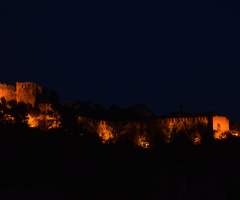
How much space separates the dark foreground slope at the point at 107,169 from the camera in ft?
132

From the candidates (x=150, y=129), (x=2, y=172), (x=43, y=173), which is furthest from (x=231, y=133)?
(x=2, y=172)

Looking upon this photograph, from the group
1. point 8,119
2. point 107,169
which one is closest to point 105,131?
point 107,169

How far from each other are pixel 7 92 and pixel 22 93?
63.8 inches

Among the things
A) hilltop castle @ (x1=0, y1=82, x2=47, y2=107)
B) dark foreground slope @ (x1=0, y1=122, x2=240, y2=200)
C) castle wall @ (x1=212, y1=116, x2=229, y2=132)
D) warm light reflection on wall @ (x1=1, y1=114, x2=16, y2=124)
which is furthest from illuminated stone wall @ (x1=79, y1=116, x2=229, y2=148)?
warm light reflection on wall @ (x1=1, y1=114, x2=16, y2=124)

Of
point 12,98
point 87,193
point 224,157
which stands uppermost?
point 12,98

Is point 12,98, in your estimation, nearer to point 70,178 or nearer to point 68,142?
point 68,142

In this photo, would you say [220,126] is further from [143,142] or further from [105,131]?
[105,131]

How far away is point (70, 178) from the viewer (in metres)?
41.7

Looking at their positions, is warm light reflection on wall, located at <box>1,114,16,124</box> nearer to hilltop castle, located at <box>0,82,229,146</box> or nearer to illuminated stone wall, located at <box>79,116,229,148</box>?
hilltop castle, located at <box>0,82,229,146</box>

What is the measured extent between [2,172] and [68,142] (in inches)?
339

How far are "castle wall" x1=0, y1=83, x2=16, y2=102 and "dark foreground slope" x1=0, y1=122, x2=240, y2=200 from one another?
6.97 meters

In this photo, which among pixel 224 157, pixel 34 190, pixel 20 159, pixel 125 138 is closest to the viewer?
pixel 34 190

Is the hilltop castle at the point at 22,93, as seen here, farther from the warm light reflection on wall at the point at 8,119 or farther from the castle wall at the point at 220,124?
the castle wall at the point at 220,124

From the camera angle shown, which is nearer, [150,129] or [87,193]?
[87,193]
